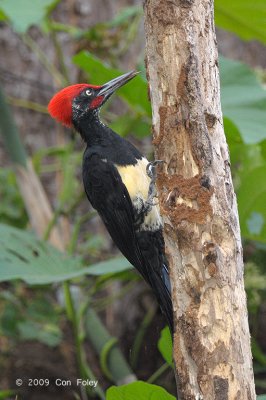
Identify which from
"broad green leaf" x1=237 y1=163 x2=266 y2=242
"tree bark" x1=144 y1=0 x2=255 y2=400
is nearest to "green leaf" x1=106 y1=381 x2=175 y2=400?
"tree bark" x1=144 y1=0 x2=255 y2=400

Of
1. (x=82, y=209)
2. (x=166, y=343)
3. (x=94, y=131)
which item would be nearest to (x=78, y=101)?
(x=94, y=131)

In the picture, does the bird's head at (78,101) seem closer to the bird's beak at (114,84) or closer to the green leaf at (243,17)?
the bird's beak at (114,84)

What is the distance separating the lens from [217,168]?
2.27 meters

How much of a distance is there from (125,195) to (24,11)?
882 mm

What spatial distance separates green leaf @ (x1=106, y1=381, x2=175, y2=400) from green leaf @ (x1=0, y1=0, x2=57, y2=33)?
1492mm

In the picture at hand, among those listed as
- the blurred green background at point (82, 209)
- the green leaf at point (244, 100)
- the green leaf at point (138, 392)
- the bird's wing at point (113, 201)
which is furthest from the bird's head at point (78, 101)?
the green leaf at point (138, 392)

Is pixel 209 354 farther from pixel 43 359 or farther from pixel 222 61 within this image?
pixel 43 359

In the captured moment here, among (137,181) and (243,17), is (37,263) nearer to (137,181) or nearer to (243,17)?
(137,181)

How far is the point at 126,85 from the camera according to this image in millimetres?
3434

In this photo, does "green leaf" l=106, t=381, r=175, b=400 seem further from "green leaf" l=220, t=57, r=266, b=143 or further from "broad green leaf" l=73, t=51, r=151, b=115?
"broad green leaf" l=73, t=51, r=151, b=115

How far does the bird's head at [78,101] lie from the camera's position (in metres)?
3.35

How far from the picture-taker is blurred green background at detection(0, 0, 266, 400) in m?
3.43

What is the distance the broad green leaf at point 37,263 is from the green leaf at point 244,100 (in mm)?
755

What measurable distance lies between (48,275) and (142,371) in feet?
5.47
